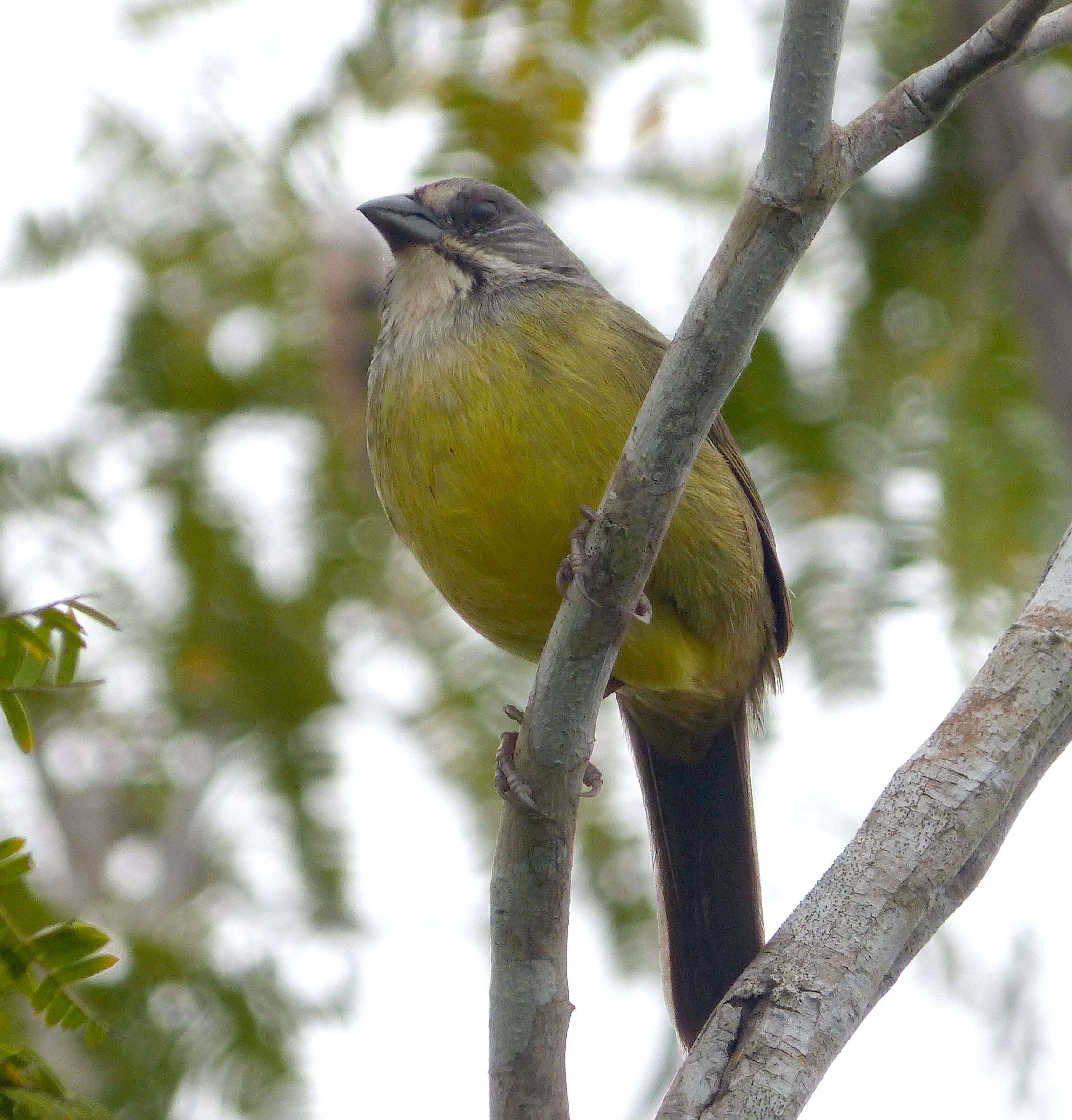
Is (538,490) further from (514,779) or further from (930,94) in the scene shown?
(930,94)

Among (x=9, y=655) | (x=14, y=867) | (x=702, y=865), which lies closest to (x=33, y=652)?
(x=9, y=655)

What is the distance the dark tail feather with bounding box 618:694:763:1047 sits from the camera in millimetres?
3939

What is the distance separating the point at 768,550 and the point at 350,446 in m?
1.75

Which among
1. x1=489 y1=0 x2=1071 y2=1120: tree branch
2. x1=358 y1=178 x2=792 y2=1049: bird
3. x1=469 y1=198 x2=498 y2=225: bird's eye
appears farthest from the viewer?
x1=469 y1=198 x2=498 y2=225: bird's eye

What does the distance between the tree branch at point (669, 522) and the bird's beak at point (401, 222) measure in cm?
184

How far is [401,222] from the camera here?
4.39 meters

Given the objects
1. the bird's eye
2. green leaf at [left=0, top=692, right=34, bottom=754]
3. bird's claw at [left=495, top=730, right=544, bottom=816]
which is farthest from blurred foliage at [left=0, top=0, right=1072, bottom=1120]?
green leaf at [left=0, top=692, right=34, bottom=754]

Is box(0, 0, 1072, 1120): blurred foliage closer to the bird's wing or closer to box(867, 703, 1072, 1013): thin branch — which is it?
the bird's wing

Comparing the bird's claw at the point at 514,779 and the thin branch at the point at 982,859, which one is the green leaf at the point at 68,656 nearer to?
the bird's claw at the point at 514,779

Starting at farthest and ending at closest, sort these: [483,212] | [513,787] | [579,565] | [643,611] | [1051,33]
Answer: [483,212] < [643,611] < [513,787] < [579,565] < [1051,33]

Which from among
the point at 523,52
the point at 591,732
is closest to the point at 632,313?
the point at 523,52

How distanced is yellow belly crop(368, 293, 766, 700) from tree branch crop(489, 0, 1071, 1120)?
0.69 meters

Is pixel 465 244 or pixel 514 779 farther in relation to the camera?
pixel 465 244

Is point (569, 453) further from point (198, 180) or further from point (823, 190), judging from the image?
point (198, 180)
